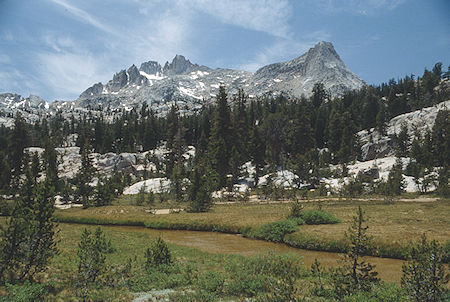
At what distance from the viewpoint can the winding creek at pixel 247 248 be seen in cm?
1467

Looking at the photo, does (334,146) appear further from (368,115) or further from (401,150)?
(368,115)

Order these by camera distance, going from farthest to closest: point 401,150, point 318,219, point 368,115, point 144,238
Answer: point 368,115, point 401,150, point 318,219, point 144,238

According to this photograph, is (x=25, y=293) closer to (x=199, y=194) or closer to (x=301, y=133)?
(x=199, y=194)

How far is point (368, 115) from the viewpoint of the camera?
105500mm

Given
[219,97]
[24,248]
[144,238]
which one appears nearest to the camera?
[24,248]

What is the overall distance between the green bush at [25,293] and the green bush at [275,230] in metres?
16.1

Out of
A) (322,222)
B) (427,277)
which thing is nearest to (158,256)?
(427,277)

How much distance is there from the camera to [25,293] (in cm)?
817

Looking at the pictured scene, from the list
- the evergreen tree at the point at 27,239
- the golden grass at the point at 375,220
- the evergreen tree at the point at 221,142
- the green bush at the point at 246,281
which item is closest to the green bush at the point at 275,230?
the golden grass at the point at 375,220

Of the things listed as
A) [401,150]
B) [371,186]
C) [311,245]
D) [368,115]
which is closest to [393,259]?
[311,245]

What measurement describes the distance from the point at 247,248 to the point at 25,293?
13715mm

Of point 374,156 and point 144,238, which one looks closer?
point 144,238

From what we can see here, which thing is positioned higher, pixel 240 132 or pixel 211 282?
pixel 240 132

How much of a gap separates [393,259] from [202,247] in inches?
480
